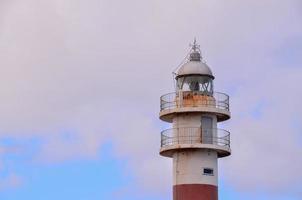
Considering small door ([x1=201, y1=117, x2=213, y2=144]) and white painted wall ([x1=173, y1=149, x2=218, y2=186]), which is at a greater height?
small door ([x1=201, y1=117, x2=213, y2=144])

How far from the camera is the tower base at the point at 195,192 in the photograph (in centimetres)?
8238

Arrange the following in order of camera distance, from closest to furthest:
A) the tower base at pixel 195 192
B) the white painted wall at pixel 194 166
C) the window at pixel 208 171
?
the tower base at pixel 195 192
the white painted wall at pixel 194 166
the window at pixel 208 171

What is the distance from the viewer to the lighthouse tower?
82.8 metres

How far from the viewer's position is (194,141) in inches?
3275

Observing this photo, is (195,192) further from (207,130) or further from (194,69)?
(194,69)

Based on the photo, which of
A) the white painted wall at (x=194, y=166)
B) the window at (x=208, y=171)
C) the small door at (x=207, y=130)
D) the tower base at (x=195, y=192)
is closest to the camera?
the tower base at (x=195, y=192)

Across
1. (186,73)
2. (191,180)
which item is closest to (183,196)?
(191,180)

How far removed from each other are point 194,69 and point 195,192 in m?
6.26

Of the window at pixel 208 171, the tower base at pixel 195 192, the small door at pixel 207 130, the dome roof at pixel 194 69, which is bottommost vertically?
the tower base at pixel 195 192

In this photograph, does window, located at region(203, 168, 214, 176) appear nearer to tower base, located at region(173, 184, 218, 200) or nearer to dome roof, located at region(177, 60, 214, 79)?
tower base, located at region(173, 184, 218, 200)

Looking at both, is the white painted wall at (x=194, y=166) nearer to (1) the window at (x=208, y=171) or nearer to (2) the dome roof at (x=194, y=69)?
(1) the window at (x=208, y=171)

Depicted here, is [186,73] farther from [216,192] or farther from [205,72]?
[216,192]

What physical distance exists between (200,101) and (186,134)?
1.76 metres

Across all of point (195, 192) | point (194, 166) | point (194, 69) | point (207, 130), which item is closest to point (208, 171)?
point (194, 166)
